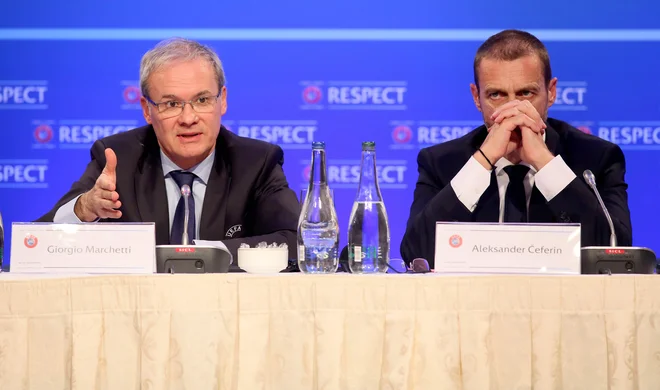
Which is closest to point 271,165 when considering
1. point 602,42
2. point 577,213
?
point 577,213

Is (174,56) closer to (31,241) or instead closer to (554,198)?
(31,241)

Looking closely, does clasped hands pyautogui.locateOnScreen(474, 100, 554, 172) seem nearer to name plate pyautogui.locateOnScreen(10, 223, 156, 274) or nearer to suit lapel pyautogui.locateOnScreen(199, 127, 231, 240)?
suit lapel pyautogui.locateOnScreen(199, 127, 231, 240)

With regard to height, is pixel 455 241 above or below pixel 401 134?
below

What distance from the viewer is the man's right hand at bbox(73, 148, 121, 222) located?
7.64 feet

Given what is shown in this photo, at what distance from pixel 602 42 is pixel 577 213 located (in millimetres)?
1932

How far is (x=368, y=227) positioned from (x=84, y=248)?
2.13 feet

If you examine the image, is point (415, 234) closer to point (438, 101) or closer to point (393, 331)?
point (393, 331)

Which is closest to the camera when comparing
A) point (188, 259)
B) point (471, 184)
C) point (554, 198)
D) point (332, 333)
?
point (332, 333)

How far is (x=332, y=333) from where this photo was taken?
167 cm

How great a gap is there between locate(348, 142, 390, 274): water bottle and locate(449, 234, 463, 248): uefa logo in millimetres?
188

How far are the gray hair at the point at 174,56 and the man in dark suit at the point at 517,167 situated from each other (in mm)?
843

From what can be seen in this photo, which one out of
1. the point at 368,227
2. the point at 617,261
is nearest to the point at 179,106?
the point at 368,227

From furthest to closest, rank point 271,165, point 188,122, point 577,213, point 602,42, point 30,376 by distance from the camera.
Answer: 1. point 602,42
2. point 271,165
3. point 188,122
4. point 577,213
5. point 30,376

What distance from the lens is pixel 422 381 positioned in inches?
64.9
